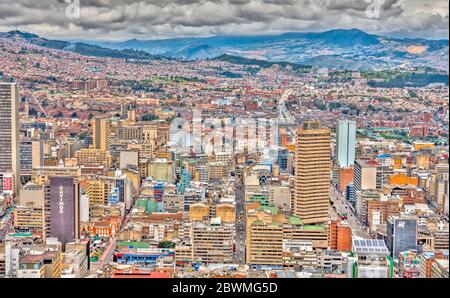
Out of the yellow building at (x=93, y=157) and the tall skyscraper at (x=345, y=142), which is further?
the yellow building at (x=93, y=157)

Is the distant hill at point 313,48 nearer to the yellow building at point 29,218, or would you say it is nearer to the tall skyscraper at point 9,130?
the yellow building at point 29,218

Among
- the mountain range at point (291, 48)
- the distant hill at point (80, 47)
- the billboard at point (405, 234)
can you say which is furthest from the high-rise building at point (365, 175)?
the distant hill at point (80, 47)

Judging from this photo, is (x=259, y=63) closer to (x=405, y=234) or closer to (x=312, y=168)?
Answer: (x=312, y=168)

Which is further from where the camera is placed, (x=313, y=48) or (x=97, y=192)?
(x=97, y=192)

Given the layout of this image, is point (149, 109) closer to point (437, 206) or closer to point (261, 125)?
point (261, 125)

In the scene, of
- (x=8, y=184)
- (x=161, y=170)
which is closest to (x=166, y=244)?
(x=8, y=184)

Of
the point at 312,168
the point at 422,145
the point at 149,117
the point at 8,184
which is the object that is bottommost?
the point at 8,184
